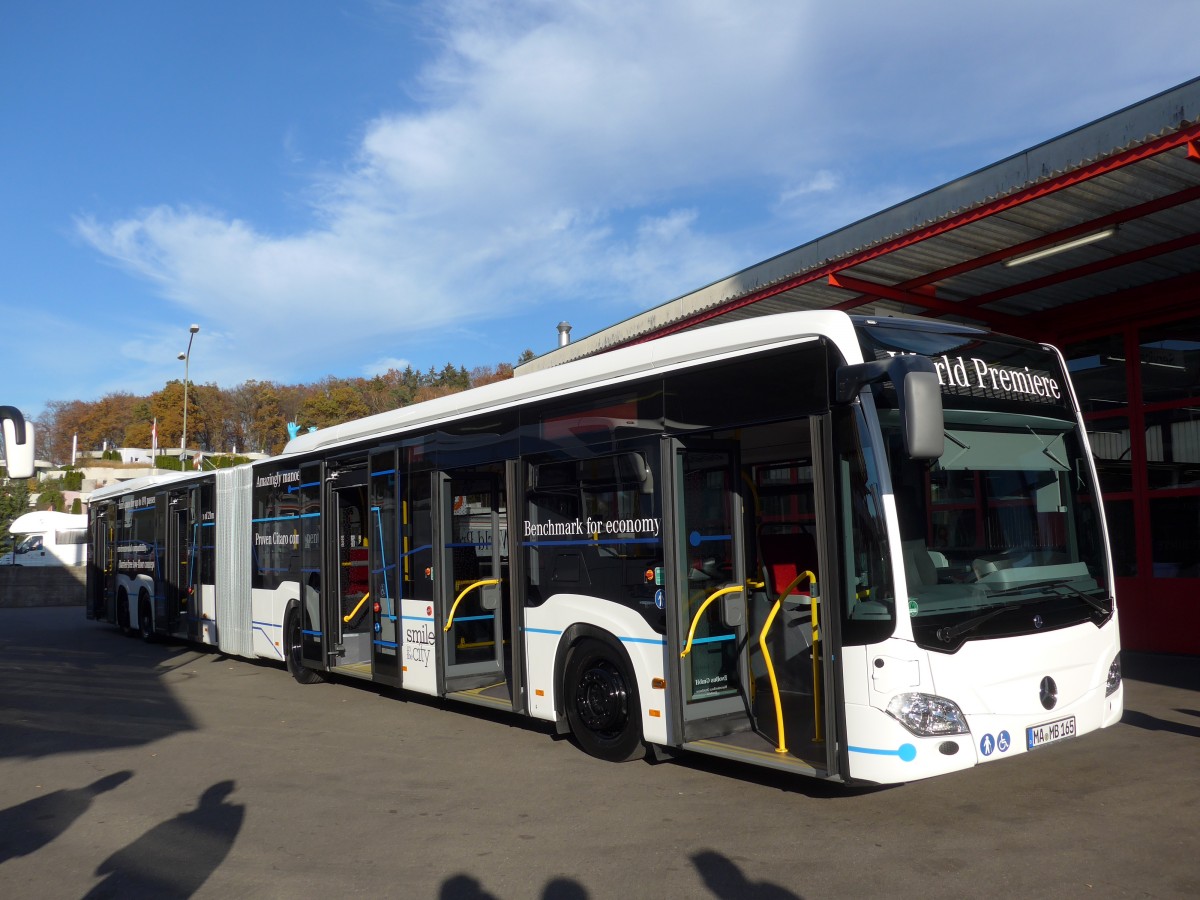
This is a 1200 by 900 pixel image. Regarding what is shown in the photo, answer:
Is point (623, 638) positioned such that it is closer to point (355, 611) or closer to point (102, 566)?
point (355, 611)

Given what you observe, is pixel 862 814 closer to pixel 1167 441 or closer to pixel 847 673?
pixel 847 673

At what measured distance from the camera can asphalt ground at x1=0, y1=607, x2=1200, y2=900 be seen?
16.6 feet

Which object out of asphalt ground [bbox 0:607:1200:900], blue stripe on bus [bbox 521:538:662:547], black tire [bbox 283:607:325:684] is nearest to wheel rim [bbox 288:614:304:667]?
black tire [bbox 283:607:325:684]

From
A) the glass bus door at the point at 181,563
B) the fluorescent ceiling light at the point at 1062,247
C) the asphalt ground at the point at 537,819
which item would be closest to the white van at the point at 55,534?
the glass bus door at the point at 181,563

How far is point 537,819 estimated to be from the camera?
244 inches

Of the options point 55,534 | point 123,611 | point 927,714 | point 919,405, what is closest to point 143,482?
point 123,611

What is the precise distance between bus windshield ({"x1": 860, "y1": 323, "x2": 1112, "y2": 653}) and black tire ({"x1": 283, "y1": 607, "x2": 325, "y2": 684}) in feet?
28.8

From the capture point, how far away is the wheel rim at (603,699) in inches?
Answer: 290

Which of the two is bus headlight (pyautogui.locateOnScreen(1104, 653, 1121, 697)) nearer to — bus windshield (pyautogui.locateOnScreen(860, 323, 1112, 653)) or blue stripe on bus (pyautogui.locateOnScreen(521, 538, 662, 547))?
bus windshield (pyautogui.locateOnScreen(860, 323, 1112, 653))

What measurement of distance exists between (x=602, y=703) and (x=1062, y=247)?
7.36m

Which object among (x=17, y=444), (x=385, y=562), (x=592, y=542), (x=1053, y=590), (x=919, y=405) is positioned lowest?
(x=1053, y=590)

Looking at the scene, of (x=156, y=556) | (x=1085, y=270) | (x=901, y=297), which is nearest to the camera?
(x=1085, y=270)

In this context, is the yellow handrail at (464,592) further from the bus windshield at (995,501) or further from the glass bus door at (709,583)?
the bus windshield at (995,501)

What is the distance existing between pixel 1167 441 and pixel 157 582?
15.8 meters
